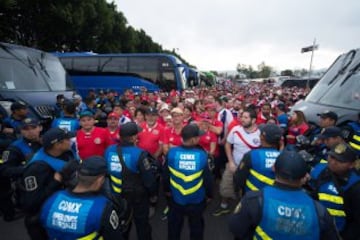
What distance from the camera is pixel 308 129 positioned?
495 centimetres

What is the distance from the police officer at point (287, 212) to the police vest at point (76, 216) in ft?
3.34

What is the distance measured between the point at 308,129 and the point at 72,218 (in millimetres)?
4096

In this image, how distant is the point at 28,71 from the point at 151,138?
4908 millimetres

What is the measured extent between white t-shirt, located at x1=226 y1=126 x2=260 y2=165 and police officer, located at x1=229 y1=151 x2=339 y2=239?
2267mm

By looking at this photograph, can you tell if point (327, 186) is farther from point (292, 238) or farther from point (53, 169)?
point (53, 169)

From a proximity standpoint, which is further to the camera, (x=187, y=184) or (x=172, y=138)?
(x=172, y=138)

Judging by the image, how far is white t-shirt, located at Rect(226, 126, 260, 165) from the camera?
4.39 meters

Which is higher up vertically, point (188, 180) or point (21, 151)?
point (21, 151)

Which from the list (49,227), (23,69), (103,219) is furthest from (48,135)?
(23,69)

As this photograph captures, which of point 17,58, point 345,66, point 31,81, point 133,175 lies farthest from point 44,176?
point 17,58

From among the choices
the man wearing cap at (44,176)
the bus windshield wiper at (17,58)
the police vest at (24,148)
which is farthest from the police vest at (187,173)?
the bus windshield wiper at (17,58)

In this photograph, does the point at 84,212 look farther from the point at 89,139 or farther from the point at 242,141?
the point at 242,141

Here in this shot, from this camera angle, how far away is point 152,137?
16.3ft

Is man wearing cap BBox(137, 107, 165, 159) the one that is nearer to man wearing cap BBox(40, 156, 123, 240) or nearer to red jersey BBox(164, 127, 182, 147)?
red jersey BBox(164, 127, 182, 147)
